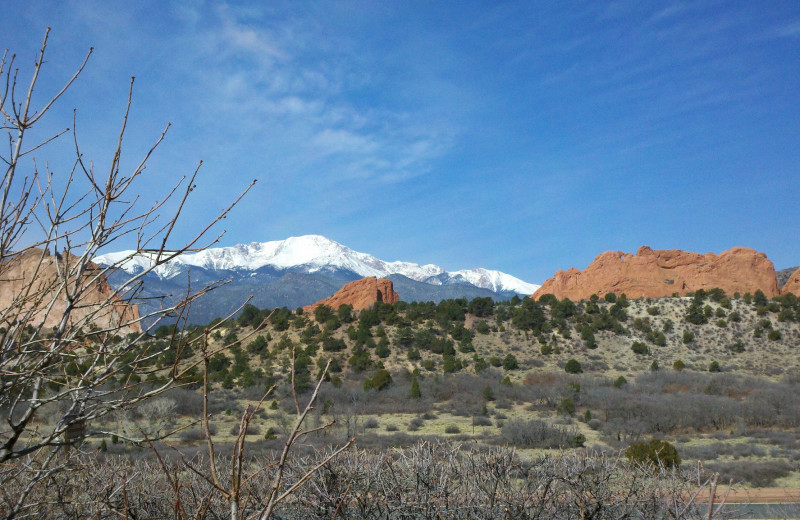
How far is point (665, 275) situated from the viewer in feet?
244

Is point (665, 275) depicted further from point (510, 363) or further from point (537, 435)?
point (537, 435)

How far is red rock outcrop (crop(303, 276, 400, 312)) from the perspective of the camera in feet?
217

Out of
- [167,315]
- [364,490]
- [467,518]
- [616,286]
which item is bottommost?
[467,518]

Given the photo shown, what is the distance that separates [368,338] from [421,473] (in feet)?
123

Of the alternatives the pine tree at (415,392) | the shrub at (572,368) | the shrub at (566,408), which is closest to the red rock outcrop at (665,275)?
the shrub at (572,368)

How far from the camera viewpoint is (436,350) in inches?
1704

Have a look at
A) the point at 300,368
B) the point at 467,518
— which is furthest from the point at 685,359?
the point at 467,518

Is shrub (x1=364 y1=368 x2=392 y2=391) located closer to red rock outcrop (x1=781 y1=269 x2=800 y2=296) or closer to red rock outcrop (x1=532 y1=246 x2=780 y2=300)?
red rock outcrop (x1=532 y1=246 x2=780 y2=300)

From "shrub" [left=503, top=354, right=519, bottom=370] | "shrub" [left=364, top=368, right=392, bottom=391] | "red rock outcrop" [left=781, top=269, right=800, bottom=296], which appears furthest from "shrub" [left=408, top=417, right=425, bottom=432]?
"red rock outcrop" [left=781, top=269, right=800, bottom=296]

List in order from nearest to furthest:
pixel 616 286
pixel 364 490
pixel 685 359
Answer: pixel 364 490 → pixel 685 359 → pixel 616 286

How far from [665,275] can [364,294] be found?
42.5m

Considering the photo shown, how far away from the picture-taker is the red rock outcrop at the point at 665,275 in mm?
68688

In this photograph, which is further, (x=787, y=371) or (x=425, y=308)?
(x=425, y=308)

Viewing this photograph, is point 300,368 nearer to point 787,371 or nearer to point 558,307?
point 558,307
